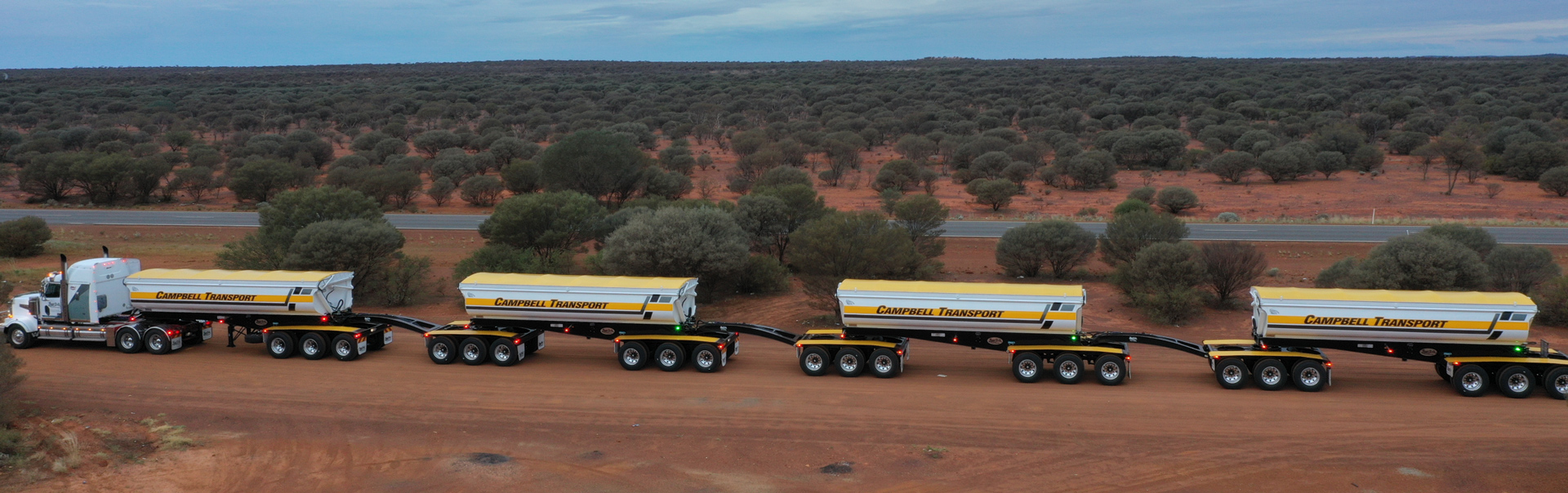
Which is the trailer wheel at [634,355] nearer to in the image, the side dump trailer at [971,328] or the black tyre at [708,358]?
the black tyre at [708,358]

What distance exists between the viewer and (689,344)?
1911cm

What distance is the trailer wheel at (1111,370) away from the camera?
17.9 m

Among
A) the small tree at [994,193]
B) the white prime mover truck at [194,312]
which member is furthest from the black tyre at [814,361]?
the small tree at [994,193]

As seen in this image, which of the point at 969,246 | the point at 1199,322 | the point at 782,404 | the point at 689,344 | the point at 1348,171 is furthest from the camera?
the point at 1348,171

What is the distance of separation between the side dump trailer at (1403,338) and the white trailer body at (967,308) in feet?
9.75

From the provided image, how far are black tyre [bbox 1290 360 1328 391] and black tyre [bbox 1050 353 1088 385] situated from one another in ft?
12.0

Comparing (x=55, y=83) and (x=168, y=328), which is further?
(x=55, y=83)

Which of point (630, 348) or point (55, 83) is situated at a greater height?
point (55, 83)

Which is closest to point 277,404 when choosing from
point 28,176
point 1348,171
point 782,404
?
point 782,404

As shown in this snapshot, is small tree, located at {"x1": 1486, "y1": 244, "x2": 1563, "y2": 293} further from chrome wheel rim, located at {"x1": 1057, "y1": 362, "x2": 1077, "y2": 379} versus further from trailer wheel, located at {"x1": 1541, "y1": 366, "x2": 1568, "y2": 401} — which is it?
chrome wheel rim, located at {"x1": 1057, "y1": 362, "x2": 1077, "y2": 379}

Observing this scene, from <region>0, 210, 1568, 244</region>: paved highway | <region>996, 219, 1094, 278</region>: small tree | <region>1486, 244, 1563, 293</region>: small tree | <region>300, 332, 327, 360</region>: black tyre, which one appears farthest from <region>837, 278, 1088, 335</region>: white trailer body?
<region>0, 210, 1568, 244</region>: paved highway

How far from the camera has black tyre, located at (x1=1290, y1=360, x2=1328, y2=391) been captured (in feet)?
57.1

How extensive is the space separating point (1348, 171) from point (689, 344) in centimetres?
5809

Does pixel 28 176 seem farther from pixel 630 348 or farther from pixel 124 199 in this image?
pixel 630 348
